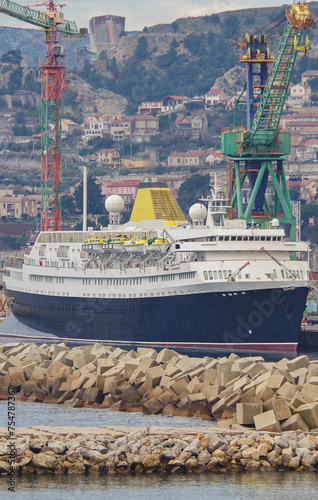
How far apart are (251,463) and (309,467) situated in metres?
1.41

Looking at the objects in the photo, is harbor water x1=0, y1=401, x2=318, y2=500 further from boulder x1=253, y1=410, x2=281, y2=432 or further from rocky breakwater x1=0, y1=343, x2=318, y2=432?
rocky breakwater x1=0, y1=343, x2=318, y2=432

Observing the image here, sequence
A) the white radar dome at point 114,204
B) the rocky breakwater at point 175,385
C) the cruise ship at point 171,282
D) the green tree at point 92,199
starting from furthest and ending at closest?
the green tree at point 92,199 → the white radar dome at point 114,204 → the cruise ship at point 171,282 → the rocky breakwater at point 175,385

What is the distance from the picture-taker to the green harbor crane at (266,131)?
8025 centimetres

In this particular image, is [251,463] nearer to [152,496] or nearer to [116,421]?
[152,496]

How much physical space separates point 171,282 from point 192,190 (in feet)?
351

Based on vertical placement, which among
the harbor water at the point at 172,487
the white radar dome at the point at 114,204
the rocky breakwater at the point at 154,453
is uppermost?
the white radar dome at the point at 114,204

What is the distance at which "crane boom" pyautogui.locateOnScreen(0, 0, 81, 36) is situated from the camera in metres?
99.9

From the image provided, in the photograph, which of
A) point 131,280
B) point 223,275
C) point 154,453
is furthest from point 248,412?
point 131,280

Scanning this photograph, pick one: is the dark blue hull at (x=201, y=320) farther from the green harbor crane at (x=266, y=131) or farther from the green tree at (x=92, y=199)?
the green tree at (x=92, y=199)

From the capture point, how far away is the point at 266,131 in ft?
270

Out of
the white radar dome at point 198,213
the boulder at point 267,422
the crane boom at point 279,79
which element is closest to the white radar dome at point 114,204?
the crane boom at point 279,79

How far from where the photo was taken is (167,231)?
72125mm

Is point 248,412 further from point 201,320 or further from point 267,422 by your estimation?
point 201,320

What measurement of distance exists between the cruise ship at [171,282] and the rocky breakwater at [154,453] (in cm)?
2994
